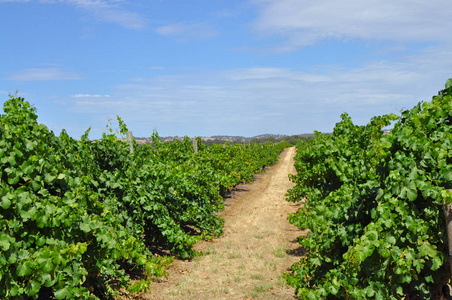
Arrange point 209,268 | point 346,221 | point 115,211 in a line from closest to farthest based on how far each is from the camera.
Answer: point 346,221, point 115,211, point 209,268

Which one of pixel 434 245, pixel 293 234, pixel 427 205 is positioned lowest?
pixel 293 234

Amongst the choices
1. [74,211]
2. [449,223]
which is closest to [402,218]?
[449,223]

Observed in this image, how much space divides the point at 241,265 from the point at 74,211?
13.0 ft

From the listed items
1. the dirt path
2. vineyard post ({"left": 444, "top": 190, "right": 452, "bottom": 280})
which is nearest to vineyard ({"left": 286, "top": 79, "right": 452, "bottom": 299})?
vineyard post ({"left": 444, "top": 190, "right": 452, "bottom": 280})

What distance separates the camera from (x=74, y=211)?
4172mm

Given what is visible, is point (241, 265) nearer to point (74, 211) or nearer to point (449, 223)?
point (74, 211)

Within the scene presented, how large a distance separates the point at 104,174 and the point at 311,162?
4.51 meters

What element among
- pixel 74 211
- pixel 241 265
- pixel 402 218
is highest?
pixel 74 211

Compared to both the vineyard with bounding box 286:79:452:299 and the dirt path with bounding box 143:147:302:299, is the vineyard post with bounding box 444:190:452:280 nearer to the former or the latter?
the vineyard with bounding box 286:79:452:299

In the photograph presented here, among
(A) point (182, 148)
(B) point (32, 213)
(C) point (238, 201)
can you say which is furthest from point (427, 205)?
(C) point (238, 201)

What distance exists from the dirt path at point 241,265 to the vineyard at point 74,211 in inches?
21.1

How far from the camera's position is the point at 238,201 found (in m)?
16.0

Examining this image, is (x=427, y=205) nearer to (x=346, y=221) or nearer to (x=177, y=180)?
(x=346, y=221)

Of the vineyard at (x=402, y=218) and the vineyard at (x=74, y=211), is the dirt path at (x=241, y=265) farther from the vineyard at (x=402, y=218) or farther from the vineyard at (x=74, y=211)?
the vineyard at (x=402, y=218)
